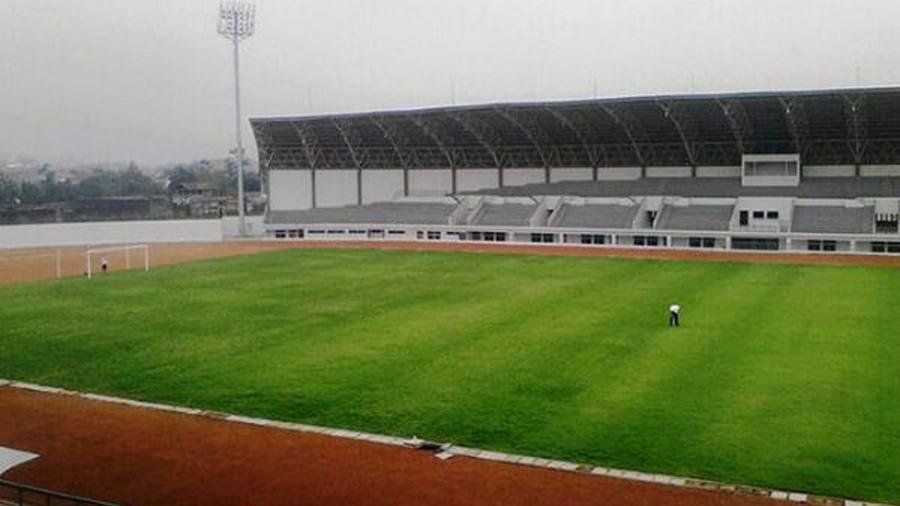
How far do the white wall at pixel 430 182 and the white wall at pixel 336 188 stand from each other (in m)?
5.55

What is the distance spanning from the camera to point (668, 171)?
65.3m

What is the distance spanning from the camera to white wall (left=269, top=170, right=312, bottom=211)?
78062 millimetres

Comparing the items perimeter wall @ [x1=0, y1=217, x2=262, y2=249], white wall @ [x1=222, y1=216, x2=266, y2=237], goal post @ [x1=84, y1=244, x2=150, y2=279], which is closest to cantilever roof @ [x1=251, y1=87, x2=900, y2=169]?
white wall @ [x1=222, y1=216, x2=266, y2=237]

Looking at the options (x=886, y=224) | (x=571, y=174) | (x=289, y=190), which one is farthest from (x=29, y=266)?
(x=886, y=224)

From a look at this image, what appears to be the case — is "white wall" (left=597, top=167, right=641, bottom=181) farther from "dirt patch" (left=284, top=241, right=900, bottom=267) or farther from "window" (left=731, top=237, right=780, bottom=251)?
"window" (left=731, top=237, right=780, bottom=251)

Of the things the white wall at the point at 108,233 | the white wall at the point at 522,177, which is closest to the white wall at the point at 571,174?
the white wall at the point at 522,177

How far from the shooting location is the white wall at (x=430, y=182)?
74000mm

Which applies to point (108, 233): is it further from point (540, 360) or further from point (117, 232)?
point (540, 360)

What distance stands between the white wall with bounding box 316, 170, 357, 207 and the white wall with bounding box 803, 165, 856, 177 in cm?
3734

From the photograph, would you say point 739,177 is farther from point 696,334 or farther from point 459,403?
point 459,403

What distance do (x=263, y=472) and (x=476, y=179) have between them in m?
58.8

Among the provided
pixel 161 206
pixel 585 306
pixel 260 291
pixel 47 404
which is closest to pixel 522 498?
pixel 47 404

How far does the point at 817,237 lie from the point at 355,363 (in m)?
40.9

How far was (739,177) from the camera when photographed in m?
63.0
